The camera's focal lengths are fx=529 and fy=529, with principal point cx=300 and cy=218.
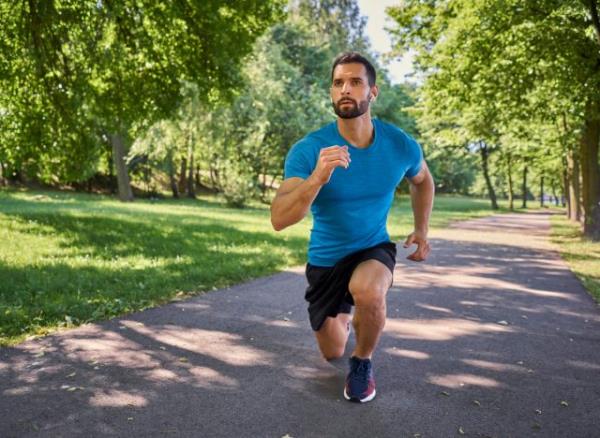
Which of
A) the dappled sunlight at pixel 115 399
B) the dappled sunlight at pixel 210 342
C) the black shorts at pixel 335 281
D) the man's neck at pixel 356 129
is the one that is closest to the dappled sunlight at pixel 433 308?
the black shorts at pixel 335 281

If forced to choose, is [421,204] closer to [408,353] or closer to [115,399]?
[408,353]

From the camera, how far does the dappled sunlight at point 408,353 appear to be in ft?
14.4

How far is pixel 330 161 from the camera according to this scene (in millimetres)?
3066

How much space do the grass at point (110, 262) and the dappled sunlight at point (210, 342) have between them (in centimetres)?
87

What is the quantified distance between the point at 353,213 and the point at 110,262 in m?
6.03

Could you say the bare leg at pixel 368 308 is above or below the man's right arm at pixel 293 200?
below

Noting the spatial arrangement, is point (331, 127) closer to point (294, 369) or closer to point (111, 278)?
point (294, 369)

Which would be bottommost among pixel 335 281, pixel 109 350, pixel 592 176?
pixel 109 350

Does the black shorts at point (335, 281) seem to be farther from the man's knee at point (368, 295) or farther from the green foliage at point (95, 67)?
the green foliage at point (95, 67)

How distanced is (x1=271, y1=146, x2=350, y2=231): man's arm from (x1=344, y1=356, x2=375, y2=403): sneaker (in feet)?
3.59

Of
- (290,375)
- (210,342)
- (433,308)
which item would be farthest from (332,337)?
(433,308)

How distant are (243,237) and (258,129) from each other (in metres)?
17.1

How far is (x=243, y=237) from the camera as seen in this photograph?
12.7 meters

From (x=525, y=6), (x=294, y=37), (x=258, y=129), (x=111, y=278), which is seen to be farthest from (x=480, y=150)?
(x=111, y=278)
